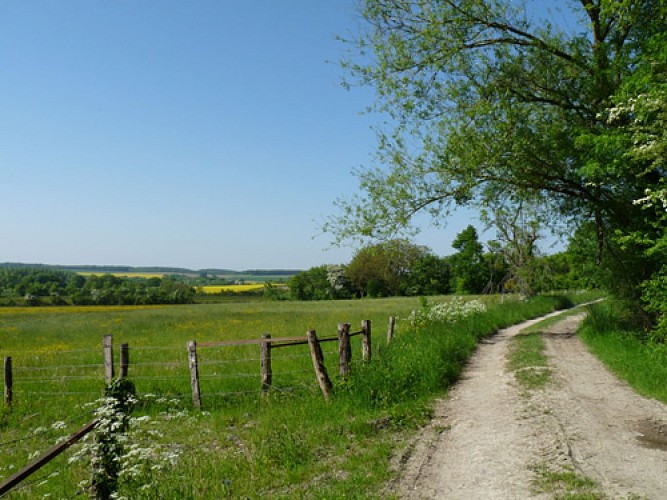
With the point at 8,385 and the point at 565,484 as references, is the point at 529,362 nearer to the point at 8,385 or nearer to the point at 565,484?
the point at 565,484

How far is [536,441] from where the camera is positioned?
8.12 metres

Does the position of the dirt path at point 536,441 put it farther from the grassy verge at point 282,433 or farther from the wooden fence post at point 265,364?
the wooden fence post at point 265,364

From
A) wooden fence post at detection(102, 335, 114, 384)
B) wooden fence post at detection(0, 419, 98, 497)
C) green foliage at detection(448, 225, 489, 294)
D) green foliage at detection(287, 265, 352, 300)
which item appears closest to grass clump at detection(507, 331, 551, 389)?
wooden fence post at detection(0, 419, 98, 497)

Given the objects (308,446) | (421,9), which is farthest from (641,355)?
(421,9)

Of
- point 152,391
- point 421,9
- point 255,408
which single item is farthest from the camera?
point 421,9

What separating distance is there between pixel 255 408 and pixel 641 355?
10.6 metres

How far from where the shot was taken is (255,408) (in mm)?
12953

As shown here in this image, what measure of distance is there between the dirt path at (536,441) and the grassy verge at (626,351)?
0.46m

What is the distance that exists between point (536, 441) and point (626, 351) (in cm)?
873

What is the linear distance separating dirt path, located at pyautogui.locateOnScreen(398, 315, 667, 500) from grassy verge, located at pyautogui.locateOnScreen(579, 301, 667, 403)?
1.50ft

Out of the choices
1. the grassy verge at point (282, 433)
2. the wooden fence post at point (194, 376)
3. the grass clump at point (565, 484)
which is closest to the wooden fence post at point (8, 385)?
the grassy verge at point (282, 433)

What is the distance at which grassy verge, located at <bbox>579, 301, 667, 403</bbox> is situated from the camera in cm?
1166

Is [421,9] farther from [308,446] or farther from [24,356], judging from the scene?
[24,356]

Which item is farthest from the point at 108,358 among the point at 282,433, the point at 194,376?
the point at 282,433
